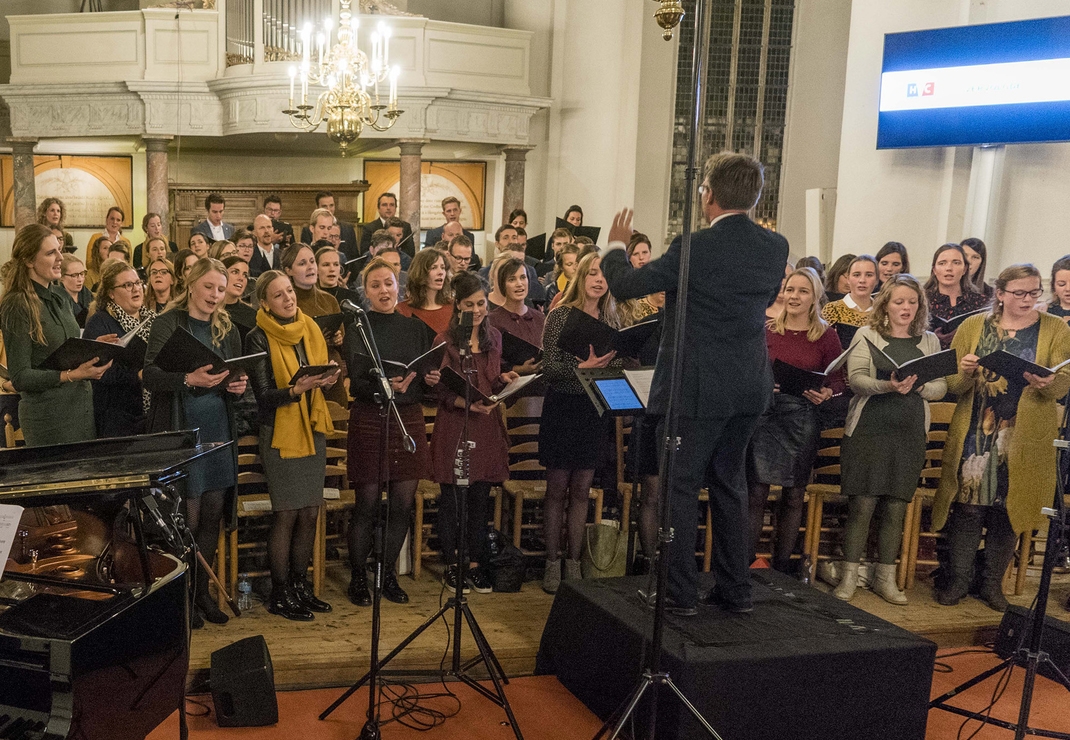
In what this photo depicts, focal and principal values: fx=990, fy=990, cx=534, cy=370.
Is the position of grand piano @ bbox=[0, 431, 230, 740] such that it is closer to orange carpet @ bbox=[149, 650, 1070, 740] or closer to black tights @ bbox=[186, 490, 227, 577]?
orange carpet @ bbox=[149, 650, 1070, 740]

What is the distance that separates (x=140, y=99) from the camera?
456 inches

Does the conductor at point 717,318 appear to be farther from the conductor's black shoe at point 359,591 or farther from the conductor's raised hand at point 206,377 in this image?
the conductor's black shoe at point 359,591

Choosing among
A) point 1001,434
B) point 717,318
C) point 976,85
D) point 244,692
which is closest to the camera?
point 717,318

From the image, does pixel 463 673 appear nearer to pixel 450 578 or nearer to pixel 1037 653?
pixel 450 578

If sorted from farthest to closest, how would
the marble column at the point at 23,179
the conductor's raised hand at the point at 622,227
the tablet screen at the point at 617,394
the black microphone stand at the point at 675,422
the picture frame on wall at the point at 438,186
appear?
the picture frame on wall at the point at 438,186
the marble column at the point at 23,179
the tablet screen at the point at 617,394
the conductor's raised hand at the point at 622,227
the black microphone stand at the point at 675,422

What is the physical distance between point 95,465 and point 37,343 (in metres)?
1.65

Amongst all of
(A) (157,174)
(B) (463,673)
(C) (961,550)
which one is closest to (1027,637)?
(C) (961,550)

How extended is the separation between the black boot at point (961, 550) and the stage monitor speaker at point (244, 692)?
3166mm

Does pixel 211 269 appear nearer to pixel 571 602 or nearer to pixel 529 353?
pixel 529 353

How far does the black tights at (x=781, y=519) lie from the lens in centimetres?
459

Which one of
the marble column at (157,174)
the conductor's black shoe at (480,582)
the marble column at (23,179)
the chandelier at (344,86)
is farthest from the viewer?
the marble column at (23,179)

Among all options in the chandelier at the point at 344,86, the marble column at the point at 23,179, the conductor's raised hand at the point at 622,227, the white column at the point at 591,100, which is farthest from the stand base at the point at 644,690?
the marble column at the point at 23,179

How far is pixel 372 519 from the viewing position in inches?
171

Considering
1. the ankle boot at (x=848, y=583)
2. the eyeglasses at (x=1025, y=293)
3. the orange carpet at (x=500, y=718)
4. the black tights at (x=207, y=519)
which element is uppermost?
the eyeglasses at (x=1025, y=293)
